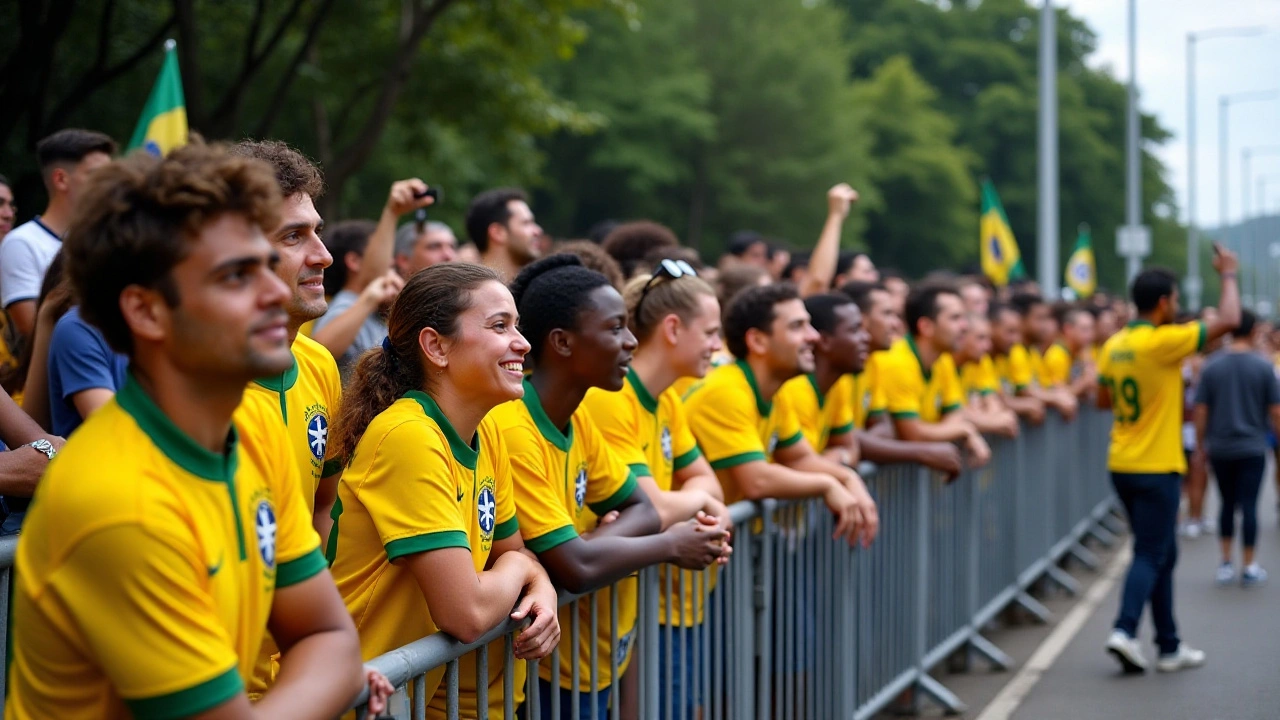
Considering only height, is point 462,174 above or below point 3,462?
above

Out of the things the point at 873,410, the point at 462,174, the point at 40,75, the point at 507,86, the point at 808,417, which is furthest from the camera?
the point at 462,174

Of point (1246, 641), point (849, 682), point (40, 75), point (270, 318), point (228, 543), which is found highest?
point (40, 75)

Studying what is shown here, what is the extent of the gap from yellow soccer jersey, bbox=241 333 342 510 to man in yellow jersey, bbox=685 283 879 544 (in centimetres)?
219

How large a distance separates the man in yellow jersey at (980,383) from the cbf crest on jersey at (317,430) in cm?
597

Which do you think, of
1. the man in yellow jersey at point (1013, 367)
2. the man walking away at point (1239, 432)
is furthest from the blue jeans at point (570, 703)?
the man walking away at point (1239, 432)

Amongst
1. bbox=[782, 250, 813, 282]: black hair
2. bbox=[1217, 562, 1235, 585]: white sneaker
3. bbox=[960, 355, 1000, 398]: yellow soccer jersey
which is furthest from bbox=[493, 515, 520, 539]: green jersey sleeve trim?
bbox=[1217, 562, 1235, 585]: white sneaker

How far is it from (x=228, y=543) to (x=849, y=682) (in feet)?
14.7

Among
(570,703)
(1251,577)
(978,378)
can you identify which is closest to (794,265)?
(978,378)

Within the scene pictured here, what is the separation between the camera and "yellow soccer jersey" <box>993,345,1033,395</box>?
39.1 feet

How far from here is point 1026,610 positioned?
10438 millimetres

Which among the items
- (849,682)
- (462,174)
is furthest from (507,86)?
(849,682)

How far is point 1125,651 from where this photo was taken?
325 inches

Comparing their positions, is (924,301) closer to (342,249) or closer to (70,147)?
(342,249)

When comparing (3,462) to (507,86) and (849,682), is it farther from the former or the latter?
(507,86)
